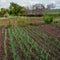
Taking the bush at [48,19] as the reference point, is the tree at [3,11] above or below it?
below

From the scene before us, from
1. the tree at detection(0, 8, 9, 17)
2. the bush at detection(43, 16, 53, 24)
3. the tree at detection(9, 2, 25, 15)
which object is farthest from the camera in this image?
the tree at detection(9, 2, 25, 15)

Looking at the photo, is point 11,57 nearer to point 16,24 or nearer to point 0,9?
point 16,24

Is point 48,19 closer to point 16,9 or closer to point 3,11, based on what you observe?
point 3,11

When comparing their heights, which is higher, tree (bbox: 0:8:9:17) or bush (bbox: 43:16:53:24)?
bush (bbox: 43:16:53:24)

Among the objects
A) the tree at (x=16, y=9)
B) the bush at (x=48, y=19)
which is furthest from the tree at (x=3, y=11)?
the bush at (x=48, y=19)

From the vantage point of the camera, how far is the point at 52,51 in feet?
23.5

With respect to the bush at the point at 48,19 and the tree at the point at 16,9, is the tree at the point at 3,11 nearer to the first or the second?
the tree at the point at 16,9

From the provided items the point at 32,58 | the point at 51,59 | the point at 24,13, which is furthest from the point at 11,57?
the point at 24,13

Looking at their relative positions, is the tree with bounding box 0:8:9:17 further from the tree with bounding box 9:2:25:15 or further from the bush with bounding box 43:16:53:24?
the bush with bounding box 43:16:53:24

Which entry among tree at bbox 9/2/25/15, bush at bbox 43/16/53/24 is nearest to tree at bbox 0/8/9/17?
tree at bbox 9/2/25/15

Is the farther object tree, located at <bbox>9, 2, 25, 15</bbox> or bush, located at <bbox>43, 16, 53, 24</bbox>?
tree, located at <bbox>9, 2, 25, 15</bbox>

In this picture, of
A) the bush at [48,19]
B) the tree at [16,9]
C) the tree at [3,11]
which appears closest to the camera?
the bush at [48,19]

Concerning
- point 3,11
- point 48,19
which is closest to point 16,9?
point 3,11

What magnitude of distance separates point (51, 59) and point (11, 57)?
109cm
